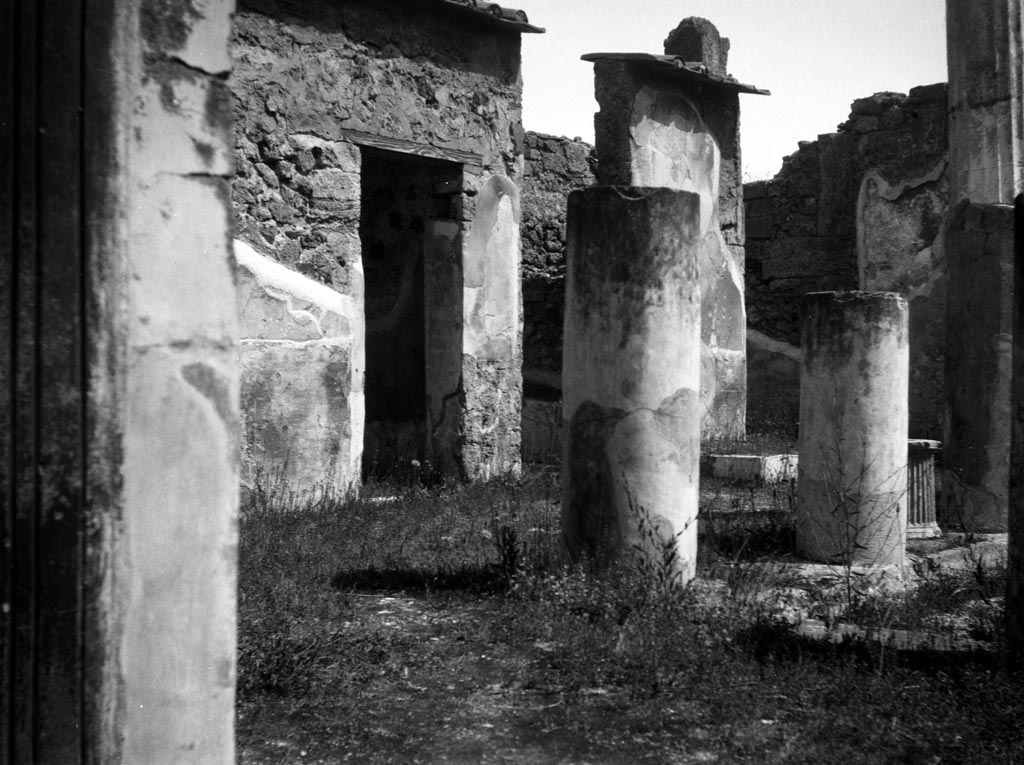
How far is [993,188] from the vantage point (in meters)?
8.44

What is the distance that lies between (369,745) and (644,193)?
2.91m

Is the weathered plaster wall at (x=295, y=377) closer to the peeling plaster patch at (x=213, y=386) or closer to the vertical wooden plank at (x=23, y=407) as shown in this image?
the peeling plaster patch at (x=213, y=386)

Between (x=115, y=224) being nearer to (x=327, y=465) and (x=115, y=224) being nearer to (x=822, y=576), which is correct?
(x=822, y=576)

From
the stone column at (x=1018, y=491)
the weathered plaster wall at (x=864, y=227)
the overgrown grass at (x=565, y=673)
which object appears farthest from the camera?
the weathered plaster wall at (x=864, y=227)

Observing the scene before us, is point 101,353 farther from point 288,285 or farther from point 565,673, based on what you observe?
point 288,285

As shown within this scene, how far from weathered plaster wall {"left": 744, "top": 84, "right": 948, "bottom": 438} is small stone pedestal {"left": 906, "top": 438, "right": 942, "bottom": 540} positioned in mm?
5758

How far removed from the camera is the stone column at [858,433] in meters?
6.06

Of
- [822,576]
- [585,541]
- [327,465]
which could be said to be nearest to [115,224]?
[585,541]

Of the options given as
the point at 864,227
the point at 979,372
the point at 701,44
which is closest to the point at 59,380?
the point at 979,372

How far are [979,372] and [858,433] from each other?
1566 millimetres

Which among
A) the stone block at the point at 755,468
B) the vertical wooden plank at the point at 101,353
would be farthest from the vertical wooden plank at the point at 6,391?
the stone block at the point at 755,468

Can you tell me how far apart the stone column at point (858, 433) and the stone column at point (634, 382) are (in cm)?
126

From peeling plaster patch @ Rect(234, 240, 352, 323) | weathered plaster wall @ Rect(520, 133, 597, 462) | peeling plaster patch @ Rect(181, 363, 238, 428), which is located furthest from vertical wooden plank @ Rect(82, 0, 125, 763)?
weathered plaster wall @ Rect(520, 133, 597, 462)

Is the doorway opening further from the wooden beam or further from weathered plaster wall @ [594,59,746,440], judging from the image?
weathered plaster wall @ [594,59,746,440]
